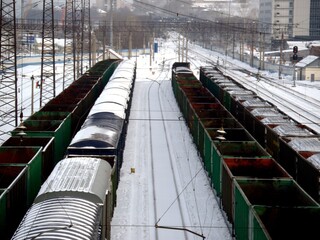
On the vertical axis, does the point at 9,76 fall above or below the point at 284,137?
above

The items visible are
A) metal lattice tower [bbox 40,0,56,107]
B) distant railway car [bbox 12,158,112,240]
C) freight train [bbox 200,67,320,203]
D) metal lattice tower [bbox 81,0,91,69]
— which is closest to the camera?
distant railway car [bbox 12,158,112,240]

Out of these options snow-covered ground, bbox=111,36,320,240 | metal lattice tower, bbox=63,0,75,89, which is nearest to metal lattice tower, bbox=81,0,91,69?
metal lattice tower, bbox=63,0,75,89

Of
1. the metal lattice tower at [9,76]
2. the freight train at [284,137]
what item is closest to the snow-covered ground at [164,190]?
the freight train at [284,137]

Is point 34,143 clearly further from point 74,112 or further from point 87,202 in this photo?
point 87,202

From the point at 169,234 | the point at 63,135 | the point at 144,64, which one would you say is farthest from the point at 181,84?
the point at 144,64

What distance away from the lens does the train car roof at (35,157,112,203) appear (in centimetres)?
1243

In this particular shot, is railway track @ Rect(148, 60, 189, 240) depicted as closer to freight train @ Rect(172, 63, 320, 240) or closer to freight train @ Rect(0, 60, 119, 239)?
freight train @ Rect(172, 63, 320, 240)

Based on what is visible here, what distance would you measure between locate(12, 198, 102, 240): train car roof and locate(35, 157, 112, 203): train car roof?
0.33 metres

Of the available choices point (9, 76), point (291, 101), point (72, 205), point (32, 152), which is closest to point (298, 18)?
point (291, 101)

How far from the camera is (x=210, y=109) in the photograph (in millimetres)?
29500

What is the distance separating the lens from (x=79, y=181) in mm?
13148

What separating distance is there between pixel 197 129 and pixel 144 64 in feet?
216

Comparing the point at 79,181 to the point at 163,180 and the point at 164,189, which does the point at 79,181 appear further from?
the point at 163,180

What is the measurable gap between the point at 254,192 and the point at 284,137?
19.5 ft
